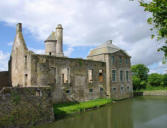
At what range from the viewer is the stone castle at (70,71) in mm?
16625

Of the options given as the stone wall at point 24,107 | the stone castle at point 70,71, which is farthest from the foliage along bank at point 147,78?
the stone wall at point 24,107

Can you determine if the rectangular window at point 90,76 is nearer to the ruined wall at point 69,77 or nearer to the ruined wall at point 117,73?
the ruined wall at point 69,77

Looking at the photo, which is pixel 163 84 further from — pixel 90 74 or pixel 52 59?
pixel 52 59

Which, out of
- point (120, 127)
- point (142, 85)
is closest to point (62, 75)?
point (120, 127)

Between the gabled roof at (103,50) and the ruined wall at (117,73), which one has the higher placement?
the gabled roof at (103,50)

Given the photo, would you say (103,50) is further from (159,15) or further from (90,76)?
(159,15)

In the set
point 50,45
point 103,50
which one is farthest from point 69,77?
point 103,50

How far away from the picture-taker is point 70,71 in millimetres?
19453

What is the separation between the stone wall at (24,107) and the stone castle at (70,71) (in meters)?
3.15

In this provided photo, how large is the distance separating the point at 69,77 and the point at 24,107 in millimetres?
8225

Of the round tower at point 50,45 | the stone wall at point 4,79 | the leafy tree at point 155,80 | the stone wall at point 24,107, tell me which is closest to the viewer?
the stone wall at point 24,107

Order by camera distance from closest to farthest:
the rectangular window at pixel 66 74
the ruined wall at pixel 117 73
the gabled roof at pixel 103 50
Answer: the rectangular window at pixel 66 74 → the ruined wall at pixel 117 73 → the gabled roof at pixel 103 50

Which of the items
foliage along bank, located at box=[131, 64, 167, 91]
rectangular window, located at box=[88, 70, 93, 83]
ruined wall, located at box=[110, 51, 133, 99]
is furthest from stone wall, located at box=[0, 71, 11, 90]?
foliage along bank, located at box=[131, 64, 167, 91]

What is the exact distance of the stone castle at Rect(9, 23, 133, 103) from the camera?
54.5ft
